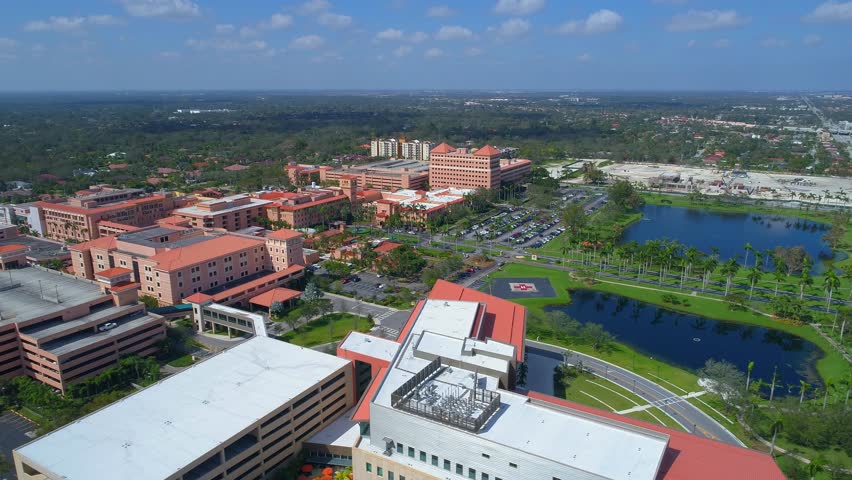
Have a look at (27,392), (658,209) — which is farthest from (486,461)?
(658,209)

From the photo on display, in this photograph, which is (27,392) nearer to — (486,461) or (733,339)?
(486,461)

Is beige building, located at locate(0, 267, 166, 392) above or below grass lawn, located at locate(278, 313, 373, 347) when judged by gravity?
above

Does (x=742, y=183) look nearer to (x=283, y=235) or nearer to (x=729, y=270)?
(x=729, y=270)

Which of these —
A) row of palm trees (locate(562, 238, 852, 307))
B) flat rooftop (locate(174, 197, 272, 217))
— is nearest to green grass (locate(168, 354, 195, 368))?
flat rooftop (locate(174, 197, 272, 217))

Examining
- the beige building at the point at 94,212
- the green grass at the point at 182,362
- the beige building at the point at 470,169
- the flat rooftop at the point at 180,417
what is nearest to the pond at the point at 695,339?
the flat rooftop at the point at 180,417

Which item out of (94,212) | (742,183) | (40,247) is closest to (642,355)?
(94,212)

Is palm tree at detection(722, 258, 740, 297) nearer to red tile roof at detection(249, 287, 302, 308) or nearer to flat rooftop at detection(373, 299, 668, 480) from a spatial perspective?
flat rooftop at detection(373, 299, 668, 480)

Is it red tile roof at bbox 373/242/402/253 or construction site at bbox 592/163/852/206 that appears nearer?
red tile roof at bbox 373/242/402/253
